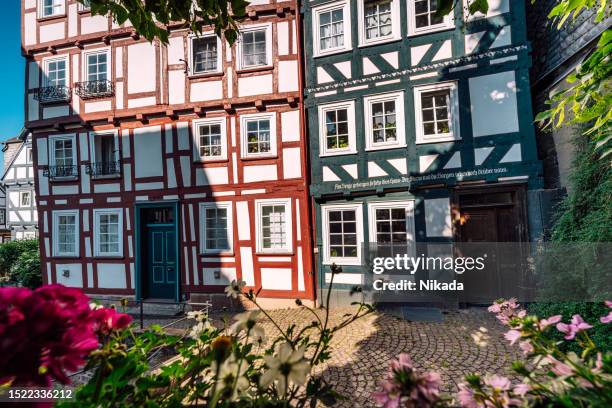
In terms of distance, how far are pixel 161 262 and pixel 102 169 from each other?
360cm

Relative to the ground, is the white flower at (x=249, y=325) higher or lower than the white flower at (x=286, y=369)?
higher

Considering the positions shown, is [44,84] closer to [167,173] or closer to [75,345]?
[167,173]

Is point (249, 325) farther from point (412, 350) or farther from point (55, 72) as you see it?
point (55, 72)

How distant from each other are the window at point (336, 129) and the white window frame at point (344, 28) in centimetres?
151

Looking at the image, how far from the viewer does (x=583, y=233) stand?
4.35 meters

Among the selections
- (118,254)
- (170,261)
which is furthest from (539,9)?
(118,254)

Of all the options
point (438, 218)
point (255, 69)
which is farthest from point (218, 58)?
point (438, 218)

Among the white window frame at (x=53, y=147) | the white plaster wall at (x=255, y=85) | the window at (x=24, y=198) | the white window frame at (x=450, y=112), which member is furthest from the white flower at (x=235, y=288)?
the window at (x=24, y=198)

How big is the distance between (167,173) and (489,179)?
8781mm

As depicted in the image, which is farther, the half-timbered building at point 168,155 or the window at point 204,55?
the window at point 204,55

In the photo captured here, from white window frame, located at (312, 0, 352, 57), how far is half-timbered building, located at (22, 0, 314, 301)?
57cm

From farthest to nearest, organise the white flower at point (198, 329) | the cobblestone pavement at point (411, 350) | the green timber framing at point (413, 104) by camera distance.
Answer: the green timber framing at point (413, 104) → the cobblestone pavement at point (411, 350) → the white flower at point (198, 329)

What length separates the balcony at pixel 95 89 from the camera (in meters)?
8.68

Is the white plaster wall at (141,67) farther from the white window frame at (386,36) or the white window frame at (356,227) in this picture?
the white window frame at (356,227)
